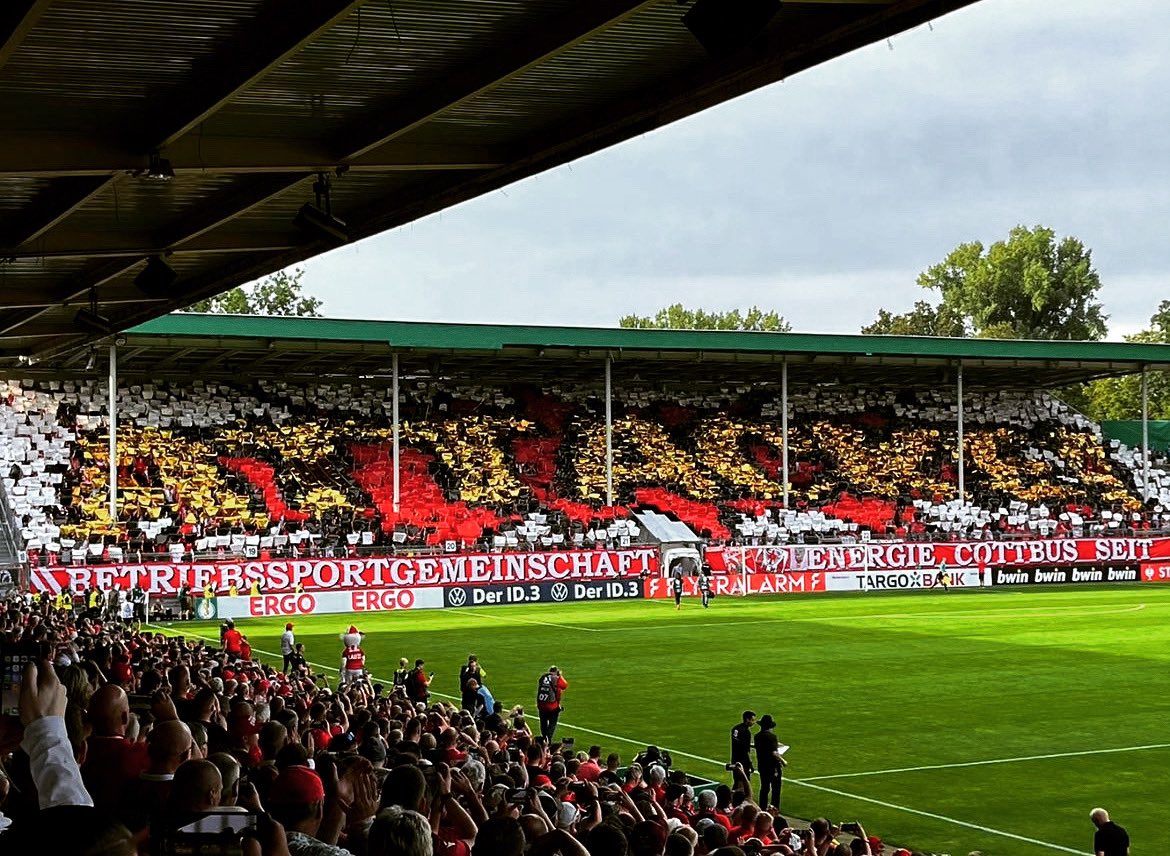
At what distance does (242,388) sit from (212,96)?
51.2 m

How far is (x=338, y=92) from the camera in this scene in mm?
11719

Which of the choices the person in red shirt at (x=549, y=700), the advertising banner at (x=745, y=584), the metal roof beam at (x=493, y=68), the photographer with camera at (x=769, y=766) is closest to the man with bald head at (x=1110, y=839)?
the photographer with camera at (x=769, y=766)

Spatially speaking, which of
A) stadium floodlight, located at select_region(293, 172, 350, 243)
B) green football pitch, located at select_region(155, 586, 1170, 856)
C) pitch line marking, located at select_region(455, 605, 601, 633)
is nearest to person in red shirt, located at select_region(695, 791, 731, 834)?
green football pitch, located at select_region(155, 586, 1170, 856)

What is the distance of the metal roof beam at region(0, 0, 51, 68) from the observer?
8039mm

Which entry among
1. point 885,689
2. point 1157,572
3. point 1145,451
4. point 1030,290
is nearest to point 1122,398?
point 1030,290

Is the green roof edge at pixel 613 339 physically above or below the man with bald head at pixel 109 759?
above

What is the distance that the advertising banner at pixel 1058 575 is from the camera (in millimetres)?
56531

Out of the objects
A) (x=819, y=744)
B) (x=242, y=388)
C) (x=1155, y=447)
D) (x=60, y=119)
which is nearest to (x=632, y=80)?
(x=60, y=119)

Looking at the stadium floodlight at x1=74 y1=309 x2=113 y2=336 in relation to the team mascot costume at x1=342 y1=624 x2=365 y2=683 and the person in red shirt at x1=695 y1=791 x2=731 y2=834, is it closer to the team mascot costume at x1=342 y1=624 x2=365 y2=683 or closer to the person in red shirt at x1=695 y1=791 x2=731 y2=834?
the team mascot costume at x1=342 y1=624 x2=365 y2=683

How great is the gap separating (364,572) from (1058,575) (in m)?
26.7

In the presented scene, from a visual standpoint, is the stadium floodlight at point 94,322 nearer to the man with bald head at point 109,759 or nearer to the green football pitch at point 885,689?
the green football pitch at point 885,689

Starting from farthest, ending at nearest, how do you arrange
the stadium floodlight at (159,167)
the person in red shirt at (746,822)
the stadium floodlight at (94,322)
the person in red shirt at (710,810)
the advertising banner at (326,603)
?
1. the advertising banner at (326,603)
2. the stadium floodlight at (94,322)
3. the stadium floodlight at (159,167)
4. the person in red shirt at (710,810)
5. the person in red shirt at (746,822)

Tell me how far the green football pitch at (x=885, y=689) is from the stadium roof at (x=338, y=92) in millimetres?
8795

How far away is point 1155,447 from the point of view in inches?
2953
